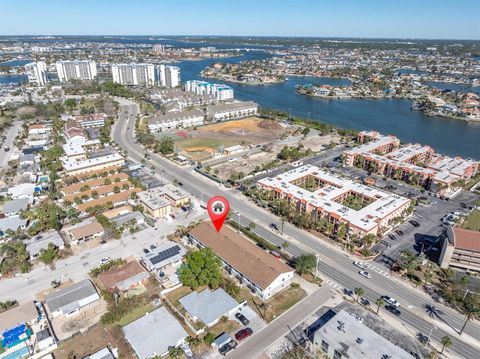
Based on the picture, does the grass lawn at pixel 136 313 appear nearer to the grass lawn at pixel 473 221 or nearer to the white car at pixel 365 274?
the white car at pixel 365 274

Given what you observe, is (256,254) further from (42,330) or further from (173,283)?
→ (42,330)

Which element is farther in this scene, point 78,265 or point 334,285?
point 78,265

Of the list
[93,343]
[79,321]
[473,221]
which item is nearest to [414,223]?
[473,221]

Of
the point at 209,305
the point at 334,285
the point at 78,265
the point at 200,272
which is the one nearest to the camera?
the point at 209,305

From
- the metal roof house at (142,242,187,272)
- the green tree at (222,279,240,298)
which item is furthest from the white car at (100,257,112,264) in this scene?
the green tree at (222,279,240,298)

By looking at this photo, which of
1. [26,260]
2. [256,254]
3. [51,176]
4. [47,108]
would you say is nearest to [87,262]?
[26,260]

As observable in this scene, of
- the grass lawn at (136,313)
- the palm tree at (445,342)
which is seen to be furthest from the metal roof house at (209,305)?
the palm tree at (445,342)

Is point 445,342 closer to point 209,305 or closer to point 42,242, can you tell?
point 209,305
